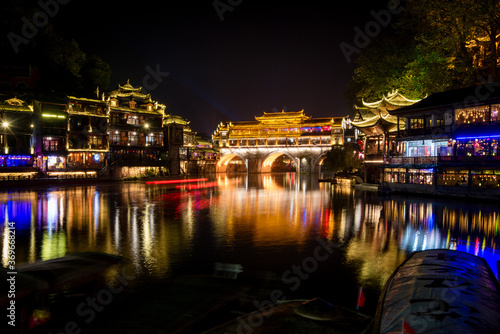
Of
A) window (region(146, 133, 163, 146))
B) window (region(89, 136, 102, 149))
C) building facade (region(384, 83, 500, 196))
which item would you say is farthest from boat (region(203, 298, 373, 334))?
window (region(146, 133, 163, 146))

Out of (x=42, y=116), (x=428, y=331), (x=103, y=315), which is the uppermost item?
(x=42, y=116)

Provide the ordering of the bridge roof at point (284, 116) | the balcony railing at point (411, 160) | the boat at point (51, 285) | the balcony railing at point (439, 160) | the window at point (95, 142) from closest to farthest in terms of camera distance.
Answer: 1. the boat at point (51, 285)
2. the balcony railing at point (439, 160)
3. the balcony railing at point (411, 160)
4. the window at point (95, 142)
5. the bridge roof at point (284, 116)

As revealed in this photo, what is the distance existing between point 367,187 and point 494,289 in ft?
114

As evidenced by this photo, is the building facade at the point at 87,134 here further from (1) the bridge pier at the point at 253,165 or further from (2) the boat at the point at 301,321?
(2) the boat at the point at 301,321

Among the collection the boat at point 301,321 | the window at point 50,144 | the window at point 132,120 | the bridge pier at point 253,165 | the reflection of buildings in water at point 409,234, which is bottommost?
the reflection of buildings in water at point 409,234

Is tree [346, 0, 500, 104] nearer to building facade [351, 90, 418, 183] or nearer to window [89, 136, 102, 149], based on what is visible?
building facade [351, 90, 418, 183]

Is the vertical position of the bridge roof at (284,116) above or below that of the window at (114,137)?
above

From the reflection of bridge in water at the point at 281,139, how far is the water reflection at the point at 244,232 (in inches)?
2222

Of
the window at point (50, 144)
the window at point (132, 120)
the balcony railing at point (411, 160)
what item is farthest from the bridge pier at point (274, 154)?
the window at point (50, 144)

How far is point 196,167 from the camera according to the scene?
3115 inches

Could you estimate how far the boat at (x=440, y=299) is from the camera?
481 centimetres

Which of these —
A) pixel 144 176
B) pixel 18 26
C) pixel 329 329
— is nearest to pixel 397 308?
pixel 329 329

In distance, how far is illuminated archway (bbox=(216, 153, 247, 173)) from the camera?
92.1m

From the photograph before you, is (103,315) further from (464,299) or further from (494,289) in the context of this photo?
(494,289)
